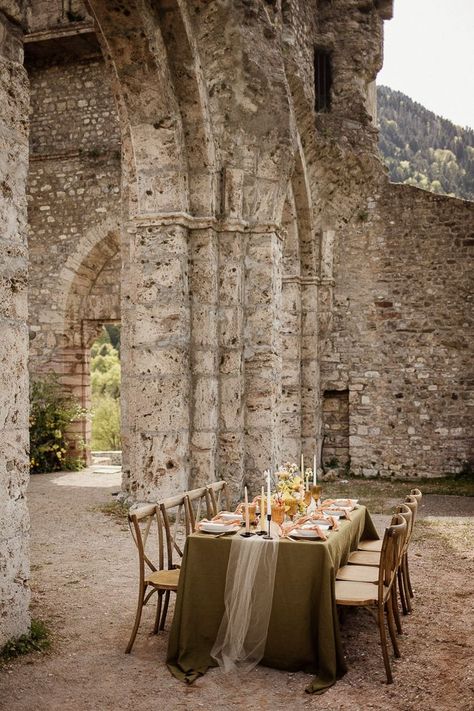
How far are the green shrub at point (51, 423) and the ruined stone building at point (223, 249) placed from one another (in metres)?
0.52

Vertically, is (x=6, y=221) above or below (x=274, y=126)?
below

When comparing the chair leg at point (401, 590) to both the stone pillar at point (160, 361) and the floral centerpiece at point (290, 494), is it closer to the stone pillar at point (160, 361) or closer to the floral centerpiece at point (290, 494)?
the floral centerpiece at point (290, 494)

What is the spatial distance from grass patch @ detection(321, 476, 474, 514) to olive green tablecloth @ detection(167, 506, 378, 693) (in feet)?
16.2

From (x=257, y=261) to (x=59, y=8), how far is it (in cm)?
791

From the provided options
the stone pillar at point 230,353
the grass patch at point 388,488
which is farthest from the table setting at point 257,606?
the grass patch at point 388,488

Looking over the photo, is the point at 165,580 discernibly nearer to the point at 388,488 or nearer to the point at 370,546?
the point at 370,546

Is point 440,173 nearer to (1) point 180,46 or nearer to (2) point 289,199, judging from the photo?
(2) point 289,199

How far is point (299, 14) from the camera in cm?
975

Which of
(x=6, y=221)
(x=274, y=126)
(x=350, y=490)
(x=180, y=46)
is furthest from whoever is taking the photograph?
(x=350, y=490)

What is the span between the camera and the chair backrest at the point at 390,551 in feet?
11.6

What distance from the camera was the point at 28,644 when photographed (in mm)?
3744

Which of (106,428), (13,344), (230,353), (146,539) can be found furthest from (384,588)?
(106,428)

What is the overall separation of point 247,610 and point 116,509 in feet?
15.1

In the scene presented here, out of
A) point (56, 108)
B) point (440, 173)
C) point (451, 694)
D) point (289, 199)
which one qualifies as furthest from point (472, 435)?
point (440, 173)
